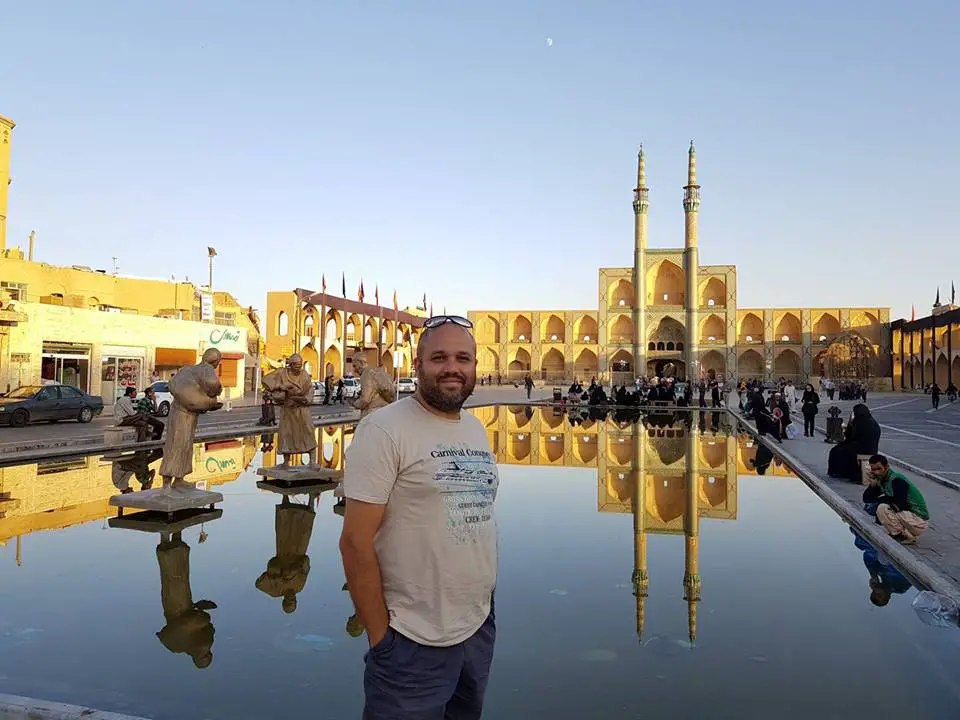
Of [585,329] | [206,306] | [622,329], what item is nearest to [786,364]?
[622,329]

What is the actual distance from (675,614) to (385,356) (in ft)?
153

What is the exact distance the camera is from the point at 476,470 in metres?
1.92

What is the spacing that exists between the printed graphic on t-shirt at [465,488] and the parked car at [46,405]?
17.0 metres

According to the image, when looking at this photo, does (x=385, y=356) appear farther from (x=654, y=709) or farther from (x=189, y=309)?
(x=654, y=709)

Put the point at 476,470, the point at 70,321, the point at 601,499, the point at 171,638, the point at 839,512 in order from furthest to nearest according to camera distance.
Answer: the point at 70,321 → the point at 601,499 → the point at 839,512 → the point at 171,638 → the point at 476,470

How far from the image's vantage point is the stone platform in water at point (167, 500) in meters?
6.51

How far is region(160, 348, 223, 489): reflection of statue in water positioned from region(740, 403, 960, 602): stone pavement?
582cm

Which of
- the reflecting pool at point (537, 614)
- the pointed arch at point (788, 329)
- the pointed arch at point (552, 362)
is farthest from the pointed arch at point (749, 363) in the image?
the reflecting pool at point (537, 614)

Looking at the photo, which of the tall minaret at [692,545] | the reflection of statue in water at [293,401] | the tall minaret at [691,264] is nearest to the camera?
the tall minaret at [692,545]

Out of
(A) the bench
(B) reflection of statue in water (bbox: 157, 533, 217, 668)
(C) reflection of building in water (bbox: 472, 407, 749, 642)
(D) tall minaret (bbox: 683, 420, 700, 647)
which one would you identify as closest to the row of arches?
(C) reflection of building in water (bbox: 472, 407, 749, 642)

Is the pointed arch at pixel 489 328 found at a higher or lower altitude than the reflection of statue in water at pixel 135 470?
higher

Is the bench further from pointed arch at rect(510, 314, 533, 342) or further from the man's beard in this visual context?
pointed arch at rect(510, 314, 533, 342)

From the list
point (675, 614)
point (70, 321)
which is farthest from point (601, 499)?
point (70, 321)

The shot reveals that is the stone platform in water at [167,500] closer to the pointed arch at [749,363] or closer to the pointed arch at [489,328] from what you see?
the pointed arch at [749,363]
